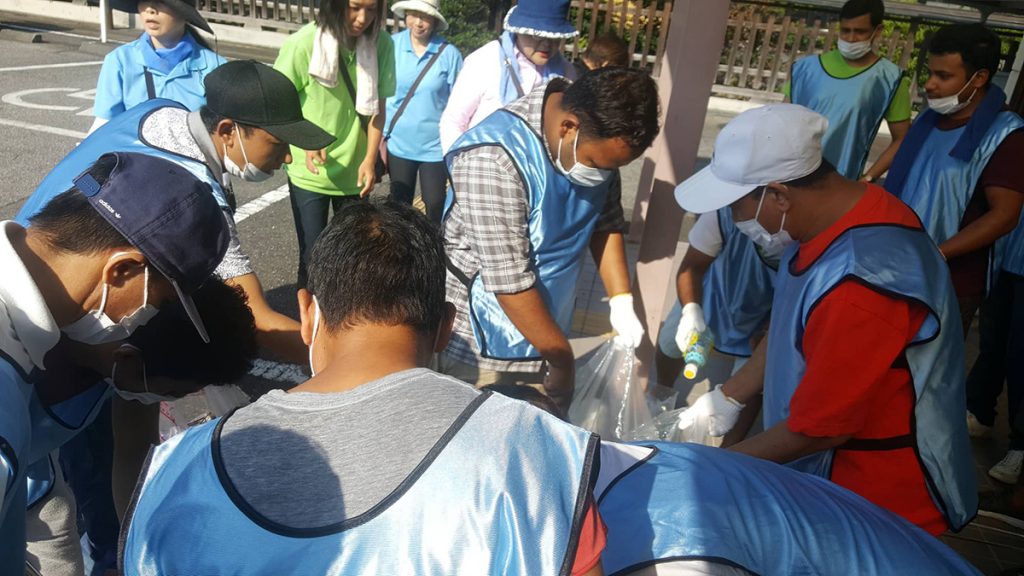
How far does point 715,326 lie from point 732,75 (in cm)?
1079

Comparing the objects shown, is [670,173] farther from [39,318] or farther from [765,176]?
[39,318]

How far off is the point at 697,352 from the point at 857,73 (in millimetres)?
2210

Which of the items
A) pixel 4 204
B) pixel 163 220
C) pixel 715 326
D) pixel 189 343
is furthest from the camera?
pixel 4 204

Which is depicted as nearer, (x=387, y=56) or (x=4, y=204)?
(x=387, y=56)

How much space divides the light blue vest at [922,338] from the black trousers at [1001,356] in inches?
76.1

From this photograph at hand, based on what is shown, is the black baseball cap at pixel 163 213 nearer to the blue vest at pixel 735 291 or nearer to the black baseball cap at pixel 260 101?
the black baseball cap at pixel 260 101

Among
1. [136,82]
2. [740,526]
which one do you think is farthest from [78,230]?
[136,82]

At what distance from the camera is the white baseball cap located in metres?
2.02

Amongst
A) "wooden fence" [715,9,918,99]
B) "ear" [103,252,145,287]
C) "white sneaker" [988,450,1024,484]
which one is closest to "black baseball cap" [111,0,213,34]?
"ear" [103,252,145,287]

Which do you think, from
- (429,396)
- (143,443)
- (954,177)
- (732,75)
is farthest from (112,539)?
(732,75)

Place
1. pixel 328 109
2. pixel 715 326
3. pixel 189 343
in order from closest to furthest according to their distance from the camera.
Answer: pixel 189 343 < pixel 715 326 < pixel 328 109

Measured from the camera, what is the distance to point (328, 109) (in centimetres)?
375

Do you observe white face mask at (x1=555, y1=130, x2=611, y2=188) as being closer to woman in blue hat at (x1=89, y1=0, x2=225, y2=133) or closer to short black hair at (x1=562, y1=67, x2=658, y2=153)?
short black hair at (x1=562, y1=67, x2=658, y2=153)

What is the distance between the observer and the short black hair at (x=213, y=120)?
2.54 m
